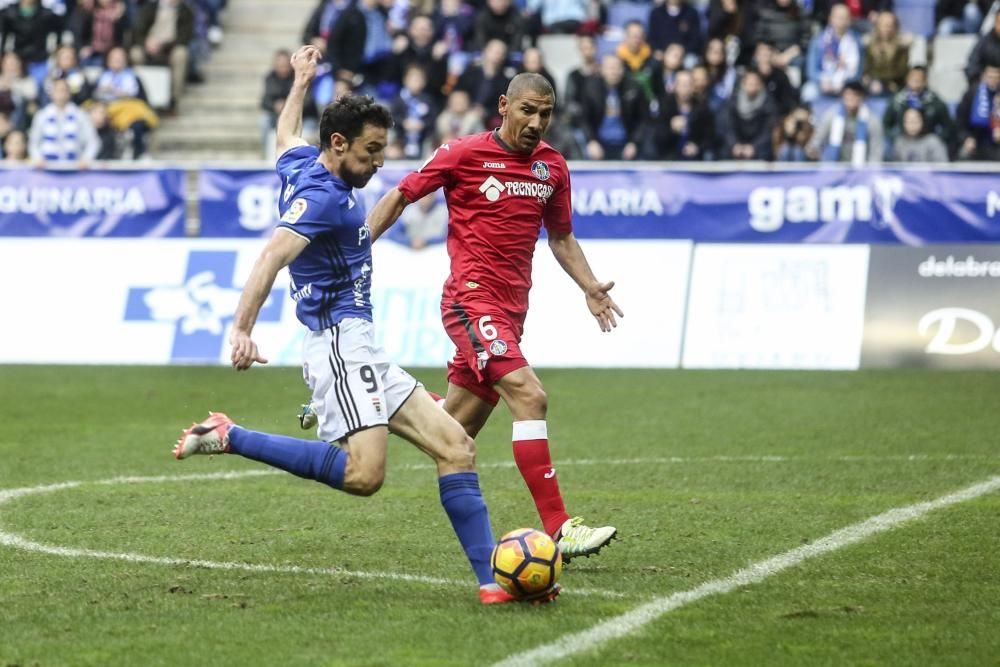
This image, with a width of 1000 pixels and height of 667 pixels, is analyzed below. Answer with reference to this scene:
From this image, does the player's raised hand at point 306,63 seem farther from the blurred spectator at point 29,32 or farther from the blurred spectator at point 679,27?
the blurred spectator at point 29,32

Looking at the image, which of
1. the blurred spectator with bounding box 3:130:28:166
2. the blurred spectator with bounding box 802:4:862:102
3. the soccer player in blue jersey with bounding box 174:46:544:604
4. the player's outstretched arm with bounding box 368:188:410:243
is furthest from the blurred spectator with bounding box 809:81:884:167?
the soccer player in blue jersey with bounding box 174:46:544:604

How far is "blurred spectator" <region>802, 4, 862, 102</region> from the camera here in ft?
68.4

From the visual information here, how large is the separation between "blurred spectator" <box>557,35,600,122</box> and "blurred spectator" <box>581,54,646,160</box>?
3.0 inches

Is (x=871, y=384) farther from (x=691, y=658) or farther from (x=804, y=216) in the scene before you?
(x=691, y=658)

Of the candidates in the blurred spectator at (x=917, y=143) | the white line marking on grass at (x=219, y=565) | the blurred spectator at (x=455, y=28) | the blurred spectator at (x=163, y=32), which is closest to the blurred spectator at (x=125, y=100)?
the blurred spectator at (x=163, y=32)

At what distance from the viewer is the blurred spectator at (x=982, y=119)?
19688mm

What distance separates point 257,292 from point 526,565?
1515 mm

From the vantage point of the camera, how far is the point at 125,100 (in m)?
22.5

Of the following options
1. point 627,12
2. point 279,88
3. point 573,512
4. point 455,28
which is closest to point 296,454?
Result: point 573,512

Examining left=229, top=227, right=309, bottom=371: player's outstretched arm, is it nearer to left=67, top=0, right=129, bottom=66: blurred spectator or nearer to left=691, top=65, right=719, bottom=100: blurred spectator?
left=691, top=65, right=719, bottom=100: blurred spectator

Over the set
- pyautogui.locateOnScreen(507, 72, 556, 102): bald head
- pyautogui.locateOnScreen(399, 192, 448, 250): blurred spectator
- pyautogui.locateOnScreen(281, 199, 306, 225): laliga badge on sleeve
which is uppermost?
pyautogui.locateOnScreen(507, 72, 556, 102): bald head

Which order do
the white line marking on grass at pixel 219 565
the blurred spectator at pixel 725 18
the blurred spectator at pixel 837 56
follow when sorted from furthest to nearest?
the blurred spectator at pixel 725 18, the blurred spectator at pixel 837 56, the white line marking on grass at pixel 219 565

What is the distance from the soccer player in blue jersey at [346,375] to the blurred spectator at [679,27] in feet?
51.3

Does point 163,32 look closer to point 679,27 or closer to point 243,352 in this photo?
point 679,27
